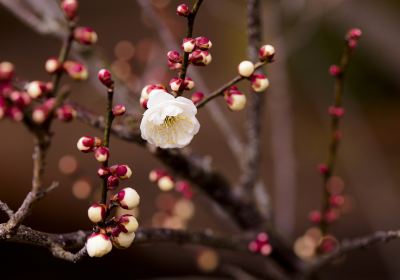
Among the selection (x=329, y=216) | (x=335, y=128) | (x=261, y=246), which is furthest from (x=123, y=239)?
(x=329, y=216)

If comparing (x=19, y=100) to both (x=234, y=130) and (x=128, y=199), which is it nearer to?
(x=128, y=199)

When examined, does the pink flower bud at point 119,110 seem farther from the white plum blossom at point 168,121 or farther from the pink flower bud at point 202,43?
the pink flower bud at point 202,43

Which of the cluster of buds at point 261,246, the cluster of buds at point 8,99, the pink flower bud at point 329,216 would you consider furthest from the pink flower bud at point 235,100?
the pink flower bud at point 329,216

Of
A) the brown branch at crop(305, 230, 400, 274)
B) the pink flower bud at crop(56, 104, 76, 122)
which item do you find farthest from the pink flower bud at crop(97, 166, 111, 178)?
the brown branch at crop(305, 230, 400, 274)

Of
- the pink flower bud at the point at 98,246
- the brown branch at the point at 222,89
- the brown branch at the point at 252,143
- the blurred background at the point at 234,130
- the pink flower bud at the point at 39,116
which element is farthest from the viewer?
the blurred background at the point at 234,130

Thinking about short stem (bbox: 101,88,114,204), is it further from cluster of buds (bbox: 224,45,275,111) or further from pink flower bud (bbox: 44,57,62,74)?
cluster of buds (bbox: 224,45,275,111)

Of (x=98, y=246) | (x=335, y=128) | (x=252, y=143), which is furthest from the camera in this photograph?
(x=252, y=143)

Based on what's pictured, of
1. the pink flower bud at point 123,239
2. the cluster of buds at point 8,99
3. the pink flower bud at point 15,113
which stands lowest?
the pink flower bud at point 123,239
